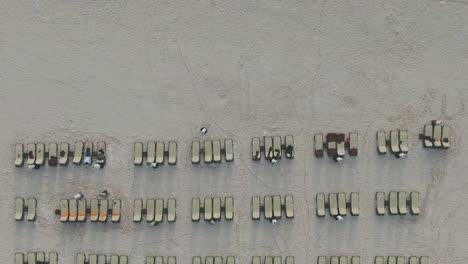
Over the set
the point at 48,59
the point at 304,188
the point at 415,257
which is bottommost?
the point at 415,257

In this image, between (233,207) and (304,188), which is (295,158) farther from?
(233,207)

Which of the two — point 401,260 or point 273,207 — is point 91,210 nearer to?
point 273,207

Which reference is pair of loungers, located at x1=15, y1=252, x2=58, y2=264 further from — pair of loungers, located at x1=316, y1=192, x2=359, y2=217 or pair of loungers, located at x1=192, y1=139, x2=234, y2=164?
pair of loungers, located at x1=316, y1=192, x2=359, y2=217

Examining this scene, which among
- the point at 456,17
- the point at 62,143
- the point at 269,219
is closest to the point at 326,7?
the point at 456,17

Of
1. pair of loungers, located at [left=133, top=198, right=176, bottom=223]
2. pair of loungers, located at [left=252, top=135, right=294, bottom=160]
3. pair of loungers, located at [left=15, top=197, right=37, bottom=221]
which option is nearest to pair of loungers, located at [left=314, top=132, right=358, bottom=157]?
pair of loungers, located at [left=252, top=135, right=294, bottom=160]

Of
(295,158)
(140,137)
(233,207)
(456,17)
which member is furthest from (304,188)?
(456,17)

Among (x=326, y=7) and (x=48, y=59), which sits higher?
(x=326, y=7)
